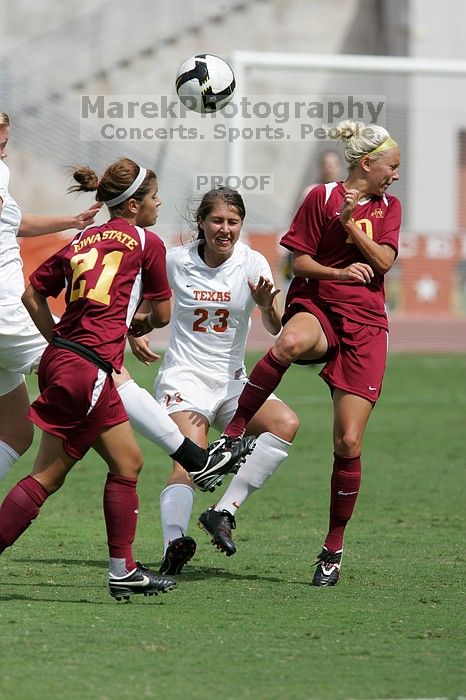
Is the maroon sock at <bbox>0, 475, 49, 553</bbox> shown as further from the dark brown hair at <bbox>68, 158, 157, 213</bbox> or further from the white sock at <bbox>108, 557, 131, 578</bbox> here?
the dark brown hair at <bbox>68, 158, 157, 213</bbox>

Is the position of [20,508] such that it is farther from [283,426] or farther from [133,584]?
[283,426]

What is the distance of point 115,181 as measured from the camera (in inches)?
209

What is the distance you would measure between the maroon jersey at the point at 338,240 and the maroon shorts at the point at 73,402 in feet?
4.57

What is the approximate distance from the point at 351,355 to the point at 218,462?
935 mm

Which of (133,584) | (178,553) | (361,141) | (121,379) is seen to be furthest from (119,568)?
(361,141)

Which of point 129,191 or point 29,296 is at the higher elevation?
point 129,191

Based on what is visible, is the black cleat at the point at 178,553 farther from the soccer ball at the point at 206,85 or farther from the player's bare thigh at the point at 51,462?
the soccer ball at the point at 206,85

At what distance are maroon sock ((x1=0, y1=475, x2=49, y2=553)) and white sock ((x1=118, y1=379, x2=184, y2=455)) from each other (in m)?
0.57

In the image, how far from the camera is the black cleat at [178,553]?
5777 millimetres

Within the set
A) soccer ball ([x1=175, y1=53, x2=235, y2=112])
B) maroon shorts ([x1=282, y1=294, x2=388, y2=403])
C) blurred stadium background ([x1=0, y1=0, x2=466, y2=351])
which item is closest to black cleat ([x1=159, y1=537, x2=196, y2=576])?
maroon shorts ([x1=282, y1=294, x2=388, y2=403])

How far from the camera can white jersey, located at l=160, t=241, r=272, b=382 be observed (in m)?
6.35

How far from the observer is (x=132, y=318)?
17.6 ft

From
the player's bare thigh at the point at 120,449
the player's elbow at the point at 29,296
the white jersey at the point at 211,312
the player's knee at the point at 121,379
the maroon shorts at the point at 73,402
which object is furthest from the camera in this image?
the white jersey at the point at 211,312

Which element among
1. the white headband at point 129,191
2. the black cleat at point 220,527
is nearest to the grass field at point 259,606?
the black cleat at point 220,527
